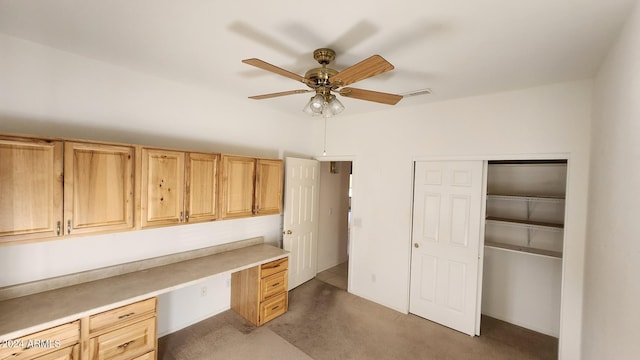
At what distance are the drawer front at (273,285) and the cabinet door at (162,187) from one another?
123cm

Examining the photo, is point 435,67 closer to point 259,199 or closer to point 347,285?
point 259,199

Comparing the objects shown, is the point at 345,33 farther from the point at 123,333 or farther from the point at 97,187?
the point at 123,333

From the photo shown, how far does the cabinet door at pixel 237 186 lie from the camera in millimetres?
2828

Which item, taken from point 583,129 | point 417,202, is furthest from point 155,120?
point 583,129

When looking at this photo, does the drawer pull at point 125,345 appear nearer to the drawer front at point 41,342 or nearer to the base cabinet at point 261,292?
the drawer front at point 41,342

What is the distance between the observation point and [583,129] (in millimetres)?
2328

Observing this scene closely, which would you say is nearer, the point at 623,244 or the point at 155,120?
the point at 623,244

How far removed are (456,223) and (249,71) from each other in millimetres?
2850

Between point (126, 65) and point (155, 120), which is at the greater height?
point (126, 65)

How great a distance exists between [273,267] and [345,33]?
8.50 feet

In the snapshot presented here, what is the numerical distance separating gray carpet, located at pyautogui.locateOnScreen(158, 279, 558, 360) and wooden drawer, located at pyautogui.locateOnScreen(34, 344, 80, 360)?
82 centimetres

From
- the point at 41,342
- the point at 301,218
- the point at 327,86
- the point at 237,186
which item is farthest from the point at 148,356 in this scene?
the point at 327,86

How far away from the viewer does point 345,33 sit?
5.54 ft

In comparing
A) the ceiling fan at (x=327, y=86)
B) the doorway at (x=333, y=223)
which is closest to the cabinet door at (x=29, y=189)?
the ceiling fan at (x=327, y=86)
